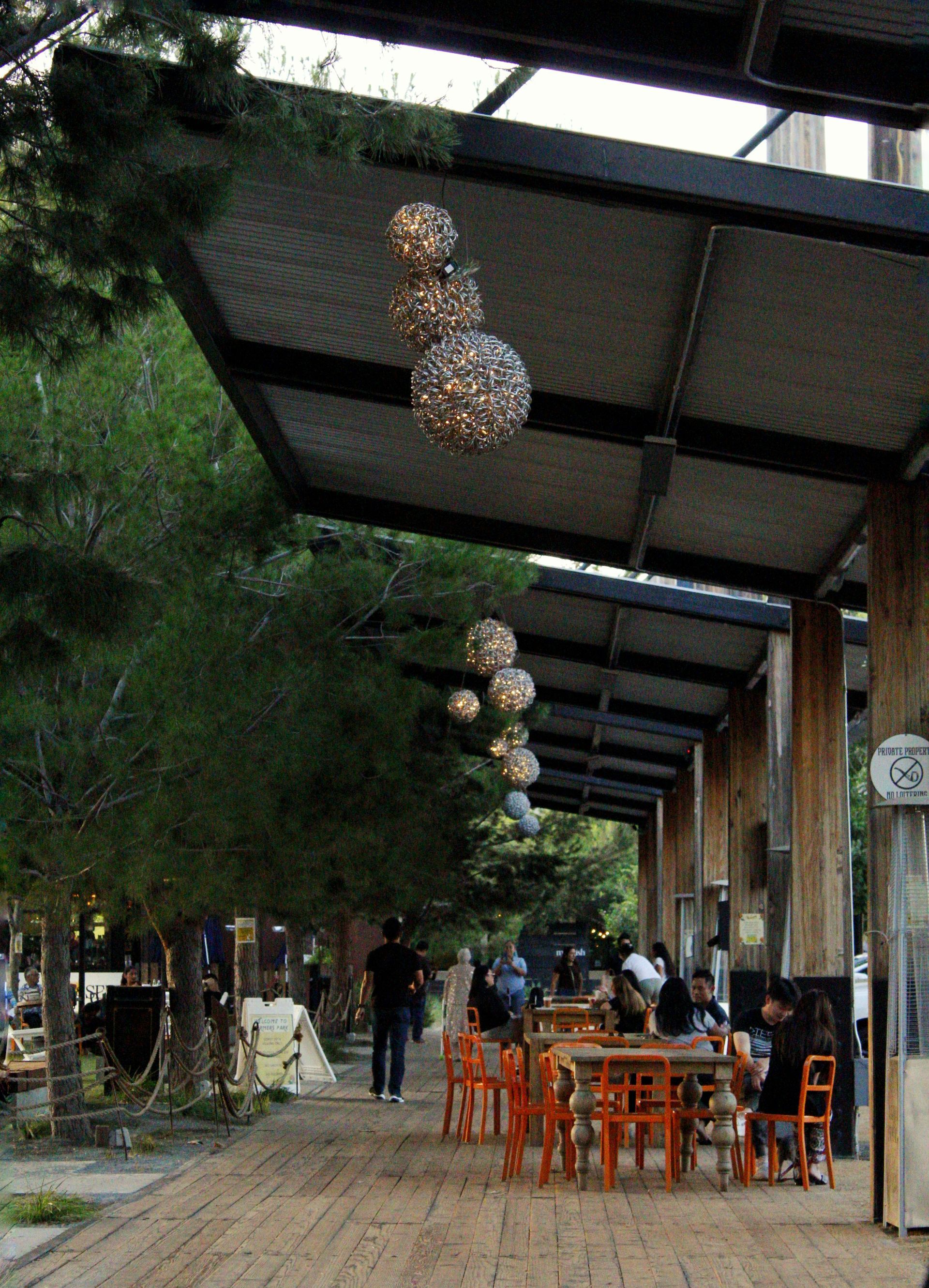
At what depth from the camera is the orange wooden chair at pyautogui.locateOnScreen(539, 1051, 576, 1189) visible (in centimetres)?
813

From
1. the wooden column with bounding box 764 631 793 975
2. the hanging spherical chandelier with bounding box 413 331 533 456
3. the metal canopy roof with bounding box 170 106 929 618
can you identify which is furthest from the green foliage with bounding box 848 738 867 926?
the hanging spherical chandelier with bounding box 413 331 533 456

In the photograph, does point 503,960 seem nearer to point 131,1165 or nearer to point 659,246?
point 131,1165

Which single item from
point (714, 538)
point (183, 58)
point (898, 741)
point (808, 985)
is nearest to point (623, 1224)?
point (898, 741)

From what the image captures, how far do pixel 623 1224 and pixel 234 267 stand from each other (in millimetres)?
5083

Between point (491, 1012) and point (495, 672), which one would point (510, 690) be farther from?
point (491, 1012)

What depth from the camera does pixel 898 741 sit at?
7.17 metres

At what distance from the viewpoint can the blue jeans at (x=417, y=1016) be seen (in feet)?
64.2

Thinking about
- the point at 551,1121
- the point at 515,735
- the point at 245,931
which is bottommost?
the point at 551,1121

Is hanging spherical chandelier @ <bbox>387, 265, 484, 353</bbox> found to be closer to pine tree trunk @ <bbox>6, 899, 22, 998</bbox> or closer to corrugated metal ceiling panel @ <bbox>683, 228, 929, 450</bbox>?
corrugated metal ceiling panel @ <bbox>683, 228, 929, 450</bbox>

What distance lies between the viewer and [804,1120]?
7.85 m

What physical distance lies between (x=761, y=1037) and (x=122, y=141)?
6.61 m

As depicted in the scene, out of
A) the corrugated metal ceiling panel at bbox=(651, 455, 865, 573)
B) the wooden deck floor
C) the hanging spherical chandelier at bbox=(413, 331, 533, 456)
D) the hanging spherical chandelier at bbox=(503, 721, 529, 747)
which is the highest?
the corrugated metal ceiling panel at bbox=(651, 455, 865, 573)

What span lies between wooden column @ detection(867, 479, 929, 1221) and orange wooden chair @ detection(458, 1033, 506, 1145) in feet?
8.10

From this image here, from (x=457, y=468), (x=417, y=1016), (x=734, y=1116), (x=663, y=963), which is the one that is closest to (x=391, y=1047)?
(x=663, y=963)
